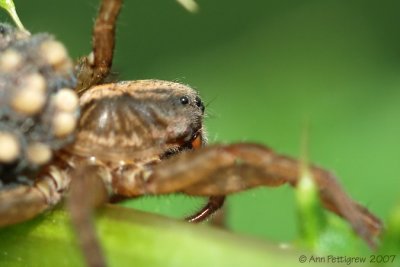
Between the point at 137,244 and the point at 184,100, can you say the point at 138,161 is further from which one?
the point at 137,244

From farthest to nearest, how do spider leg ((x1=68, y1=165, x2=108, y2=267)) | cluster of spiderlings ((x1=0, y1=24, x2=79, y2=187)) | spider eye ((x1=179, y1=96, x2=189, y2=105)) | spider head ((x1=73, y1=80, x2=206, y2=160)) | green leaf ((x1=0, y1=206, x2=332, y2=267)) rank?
spider eye ((x1=179, y1=96, x2=189, y2=105)) < spider head ((x1=73, y1=80, x2=206, y2=160)) < cluster of spiderlings ((x1=0, y1=24, x2=79, y2=187)) < spider leg ((x1=68, y1=165, x2=108, y2=267)) < green leaf ((x1=0, y1=206, x2=332, y2=267))

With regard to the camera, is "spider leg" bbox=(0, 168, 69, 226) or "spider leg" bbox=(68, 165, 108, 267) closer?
"spider leg" bbox=(68, 165, 108, 267)

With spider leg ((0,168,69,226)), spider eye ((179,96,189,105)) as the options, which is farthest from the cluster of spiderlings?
spider eye ((179,96,189,105))

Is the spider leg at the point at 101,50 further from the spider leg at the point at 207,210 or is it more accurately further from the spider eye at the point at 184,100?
the spider leg at the point at 207,210

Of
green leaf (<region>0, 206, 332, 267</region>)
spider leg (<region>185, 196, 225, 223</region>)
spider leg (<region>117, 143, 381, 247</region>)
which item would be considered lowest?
green leaf (<region>0, 206, 332, 267</region>)

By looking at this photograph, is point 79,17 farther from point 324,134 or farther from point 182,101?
point 182,101

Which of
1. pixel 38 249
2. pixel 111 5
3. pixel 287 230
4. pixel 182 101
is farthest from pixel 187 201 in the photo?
pixel 38 249

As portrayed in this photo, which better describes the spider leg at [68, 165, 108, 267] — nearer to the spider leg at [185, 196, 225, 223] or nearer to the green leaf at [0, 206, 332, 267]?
the green leaf at [0, 206, 332, 267]
